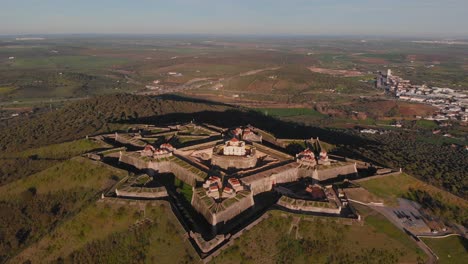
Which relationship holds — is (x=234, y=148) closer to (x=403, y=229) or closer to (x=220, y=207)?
(x=220, y=207)

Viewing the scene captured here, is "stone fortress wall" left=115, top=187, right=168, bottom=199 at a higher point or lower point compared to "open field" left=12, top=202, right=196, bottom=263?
higher

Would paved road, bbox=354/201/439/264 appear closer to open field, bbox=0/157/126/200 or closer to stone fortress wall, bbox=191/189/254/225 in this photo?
stone fortress wall, bbox=191/189/254/225

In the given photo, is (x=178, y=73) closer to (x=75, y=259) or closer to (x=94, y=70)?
(x=94, y=70)

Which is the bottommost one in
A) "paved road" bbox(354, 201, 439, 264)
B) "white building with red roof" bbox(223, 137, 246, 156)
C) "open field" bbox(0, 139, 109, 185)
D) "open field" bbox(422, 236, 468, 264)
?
"open field" bbox(0, 139, 109, 185)

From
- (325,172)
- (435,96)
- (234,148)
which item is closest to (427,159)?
(325,172)

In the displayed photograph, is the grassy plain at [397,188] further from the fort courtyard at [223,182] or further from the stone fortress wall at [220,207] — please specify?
the stone fortress wall at [220,207]

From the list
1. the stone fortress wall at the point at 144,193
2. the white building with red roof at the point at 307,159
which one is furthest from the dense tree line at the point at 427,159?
the stone fortress wall at the point at 144,193

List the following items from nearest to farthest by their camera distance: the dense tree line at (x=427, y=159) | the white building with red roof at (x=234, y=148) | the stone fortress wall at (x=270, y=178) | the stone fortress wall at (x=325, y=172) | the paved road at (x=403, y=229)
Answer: the paved road at (x=403, y=229)
the stone fortress wall at (x=270, y=178)
the stone fortress wall at (x=325, y=172)
the white building with red roof at (x=234, y=148)
the dense tree line at (x=427, y=159)

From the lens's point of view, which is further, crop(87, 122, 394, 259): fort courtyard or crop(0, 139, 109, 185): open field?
crop(0, 139, 109, 185): open field

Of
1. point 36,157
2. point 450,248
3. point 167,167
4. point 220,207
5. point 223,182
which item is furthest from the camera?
point 36,157

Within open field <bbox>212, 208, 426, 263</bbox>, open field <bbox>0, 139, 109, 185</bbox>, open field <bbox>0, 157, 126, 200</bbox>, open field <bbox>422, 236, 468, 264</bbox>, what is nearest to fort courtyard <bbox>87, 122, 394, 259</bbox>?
open field <bbox>212, 208, 426, 263</bbox>

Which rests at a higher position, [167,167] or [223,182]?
[223,182]
